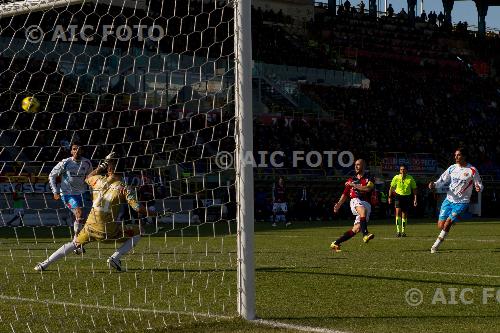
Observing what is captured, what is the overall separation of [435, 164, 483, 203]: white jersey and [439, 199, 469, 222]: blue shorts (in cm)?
7

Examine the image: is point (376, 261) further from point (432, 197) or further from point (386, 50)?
point (386, 50)

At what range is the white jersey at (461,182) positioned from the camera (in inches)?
619

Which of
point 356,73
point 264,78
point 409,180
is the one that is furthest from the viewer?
point 356,73

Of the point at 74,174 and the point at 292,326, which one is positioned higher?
the point at 74,174

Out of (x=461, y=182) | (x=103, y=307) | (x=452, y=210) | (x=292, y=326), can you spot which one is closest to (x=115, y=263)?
(x=103, y=307)

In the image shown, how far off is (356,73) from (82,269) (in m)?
33.0

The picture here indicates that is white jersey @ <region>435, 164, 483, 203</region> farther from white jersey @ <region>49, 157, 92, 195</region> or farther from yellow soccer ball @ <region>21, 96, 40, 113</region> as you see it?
yellow soccer ball @ <region>21, 96, 40, 113</region>

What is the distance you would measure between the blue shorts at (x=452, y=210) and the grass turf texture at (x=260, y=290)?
0.66 m

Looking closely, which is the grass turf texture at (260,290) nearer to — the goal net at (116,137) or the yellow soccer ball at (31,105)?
the goal net at (116,137)

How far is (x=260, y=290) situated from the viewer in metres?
9.64

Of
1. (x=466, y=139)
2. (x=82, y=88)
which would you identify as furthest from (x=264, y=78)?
(x=82, y=88)

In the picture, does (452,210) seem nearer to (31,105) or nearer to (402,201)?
(402,201)

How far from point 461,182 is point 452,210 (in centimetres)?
52

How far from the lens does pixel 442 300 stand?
880 centimetres
